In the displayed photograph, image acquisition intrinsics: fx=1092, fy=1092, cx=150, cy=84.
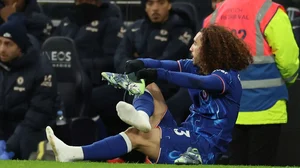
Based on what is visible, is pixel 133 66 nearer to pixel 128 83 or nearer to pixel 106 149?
pixel 128 83

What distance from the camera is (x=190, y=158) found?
297 inches

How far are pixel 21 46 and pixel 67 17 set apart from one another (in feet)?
4.68

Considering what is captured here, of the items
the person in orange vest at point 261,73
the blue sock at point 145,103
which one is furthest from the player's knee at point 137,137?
the person in orange vest at point 261,73

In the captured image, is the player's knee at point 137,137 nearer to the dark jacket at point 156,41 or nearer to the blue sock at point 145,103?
the blue sock at point 145,103

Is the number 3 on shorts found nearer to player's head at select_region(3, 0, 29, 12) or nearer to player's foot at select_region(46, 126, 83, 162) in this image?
player's foot at select_region(46, 126, 83, 162)

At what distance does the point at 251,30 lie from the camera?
8773 millimetres

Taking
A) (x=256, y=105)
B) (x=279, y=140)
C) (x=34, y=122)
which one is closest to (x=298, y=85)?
(x=279, y=140)

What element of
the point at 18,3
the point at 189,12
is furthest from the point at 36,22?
the point at 189,12

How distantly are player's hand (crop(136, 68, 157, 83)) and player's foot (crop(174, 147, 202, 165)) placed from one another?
60cm

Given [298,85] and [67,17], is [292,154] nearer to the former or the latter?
[298,85]

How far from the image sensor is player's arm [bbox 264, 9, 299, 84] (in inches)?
344

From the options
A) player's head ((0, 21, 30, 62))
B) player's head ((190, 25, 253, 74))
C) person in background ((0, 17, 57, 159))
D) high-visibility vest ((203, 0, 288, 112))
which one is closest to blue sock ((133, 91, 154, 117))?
player's head ((190, 25, 253, 74))

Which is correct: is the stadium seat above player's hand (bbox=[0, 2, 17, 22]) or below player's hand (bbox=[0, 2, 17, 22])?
above

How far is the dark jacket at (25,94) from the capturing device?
1027 centimetres
